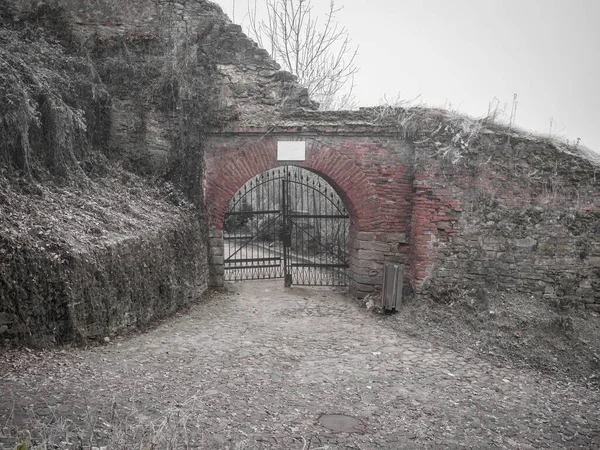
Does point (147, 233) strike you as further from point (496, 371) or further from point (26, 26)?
point (496, 371)

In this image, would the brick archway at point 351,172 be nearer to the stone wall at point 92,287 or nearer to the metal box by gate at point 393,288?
the metal box by gate at point 393,288

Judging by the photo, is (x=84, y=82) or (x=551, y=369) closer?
(x=551, y=369)

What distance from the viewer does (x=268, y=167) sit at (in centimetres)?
809

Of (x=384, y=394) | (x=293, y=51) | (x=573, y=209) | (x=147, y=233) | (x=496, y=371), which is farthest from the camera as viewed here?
(x=293, y=51)

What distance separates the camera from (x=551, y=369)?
19.4 feet

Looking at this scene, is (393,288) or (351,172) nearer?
(393,288)

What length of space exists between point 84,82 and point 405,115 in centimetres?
523

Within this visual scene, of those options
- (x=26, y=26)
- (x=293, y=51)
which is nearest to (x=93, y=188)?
(x=26, y=26)

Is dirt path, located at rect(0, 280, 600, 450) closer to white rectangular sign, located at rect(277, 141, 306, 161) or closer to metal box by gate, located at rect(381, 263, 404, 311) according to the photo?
metal box by gate, located at rect(381, 263, 404, 311)

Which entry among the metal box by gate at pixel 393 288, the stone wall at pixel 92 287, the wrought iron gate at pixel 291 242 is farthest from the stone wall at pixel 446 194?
the stone wall at pixel 92 287

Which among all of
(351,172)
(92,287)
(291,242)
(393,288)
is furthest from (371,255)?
(92,287)

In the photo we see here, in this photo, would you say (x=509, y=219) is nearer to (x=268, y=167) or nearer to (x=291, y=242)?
(x=268, y=167)

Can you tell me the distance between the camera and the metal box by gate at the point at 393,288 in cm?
756

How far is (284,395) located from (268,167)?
432cm
